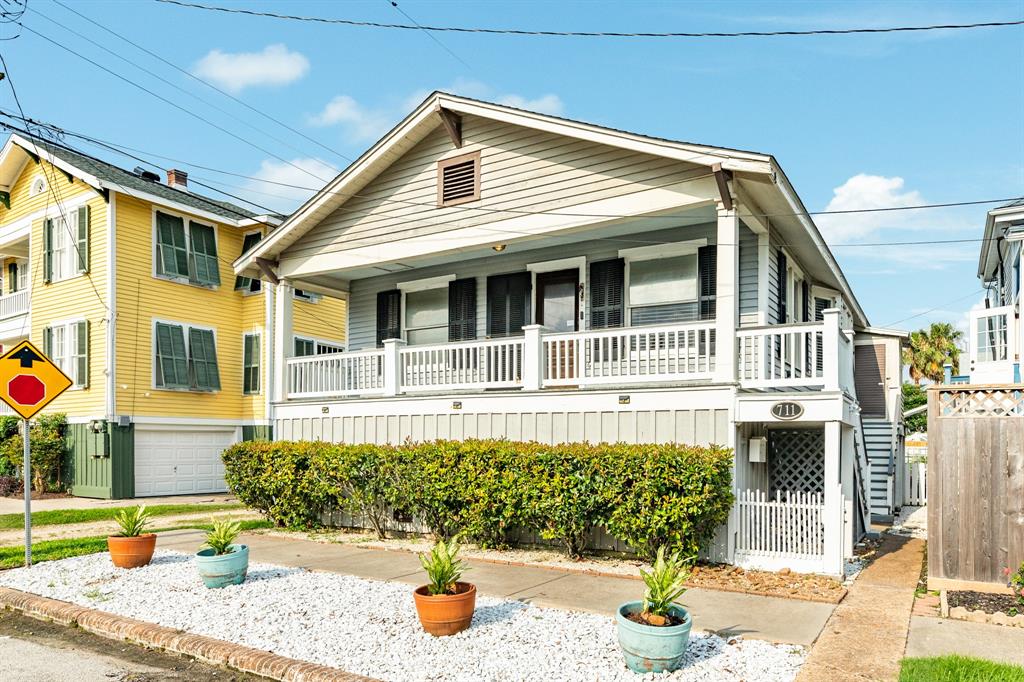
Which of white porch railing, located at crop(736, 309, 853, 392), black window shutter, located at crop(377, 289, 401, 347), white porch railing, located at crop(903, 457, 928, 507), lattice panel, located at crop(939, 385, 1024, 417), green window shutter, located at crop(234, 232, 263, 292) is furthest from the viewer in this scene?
green window shutter, located at crop(234, 232, 263, 292)

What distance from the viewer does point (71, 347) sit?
70.7 feet

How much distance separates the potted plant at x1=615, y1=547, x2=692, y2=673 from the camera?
18.4ft

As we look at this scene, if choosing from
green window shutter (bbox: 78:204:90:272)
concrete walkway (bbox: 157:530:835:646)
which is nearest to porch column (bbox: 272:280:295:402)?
concrete walkway (bbox: 157:530:835:646)

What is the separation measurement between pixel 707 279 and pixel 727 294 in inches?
75.0

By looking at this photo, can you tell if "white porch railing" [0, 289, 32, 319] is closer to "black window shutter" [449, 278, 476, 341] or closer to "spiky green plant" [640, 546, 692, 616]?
"black window shutter" [449, 278, 476, 341]

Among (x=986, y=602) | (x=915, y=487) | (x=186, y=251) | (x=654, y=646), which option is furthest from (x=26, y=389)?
(x=915, y=487)

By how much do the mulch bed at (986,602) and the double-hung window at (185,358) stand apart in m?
20.3

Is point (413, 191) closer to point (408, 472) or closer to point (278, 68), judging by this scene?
point (278, 68)

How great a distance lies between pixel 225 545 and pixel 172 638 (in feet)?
6.02

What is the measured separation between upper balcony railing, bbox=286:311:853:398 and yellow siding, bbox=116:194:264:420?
8.55 metres

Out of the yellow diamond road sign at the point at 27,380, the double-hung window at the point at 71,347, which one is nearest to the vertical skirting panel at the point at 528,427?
the yellow diamond road sign at the point at 27,380

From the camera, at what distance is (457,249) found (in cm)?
1316

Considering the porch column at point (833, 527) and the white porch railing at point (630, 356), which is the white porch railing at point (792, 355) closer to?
the white porch railing at point (630, 356)

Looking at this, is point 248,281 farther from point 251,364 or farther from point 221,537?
point 221,537
